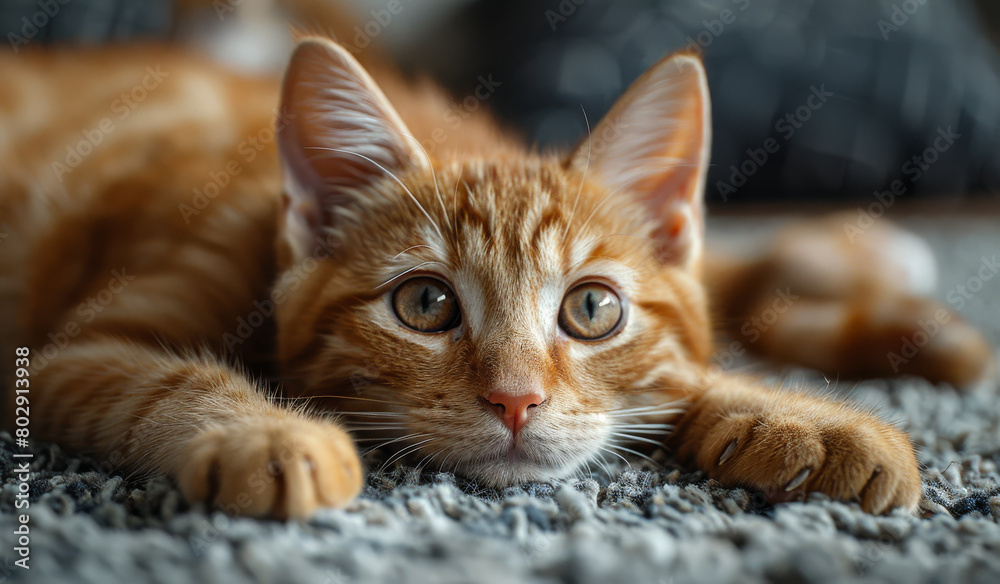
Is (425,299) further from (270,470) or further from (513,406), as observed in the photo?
(270,470)

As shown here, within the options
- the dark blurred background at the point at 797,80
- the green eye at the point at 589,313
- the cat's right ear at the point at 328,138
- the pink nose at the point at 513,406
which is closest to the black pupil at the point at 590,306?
the green eye at the point at 589,313

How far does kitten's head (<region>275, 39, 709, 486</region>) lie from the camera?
0.84 m

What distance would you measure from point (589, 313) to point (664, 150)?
0.36 metres

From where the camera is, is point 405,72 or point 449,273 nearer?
point 449,273

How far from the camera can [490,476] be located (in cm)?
83

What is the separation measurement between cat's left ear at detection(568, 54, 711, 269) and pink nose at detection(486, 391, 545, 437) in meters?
0.47

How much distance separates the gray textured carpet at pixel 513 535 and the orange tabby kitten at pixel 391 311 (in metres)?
0.04

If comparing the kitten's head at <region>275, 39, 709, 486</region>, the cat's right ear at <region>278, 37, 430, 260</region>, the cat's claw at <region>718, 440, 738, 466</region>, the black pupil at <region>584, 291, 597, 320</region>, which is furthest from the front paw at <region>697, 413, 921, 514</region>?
the cat's right ear at <region>278, 37, 430, 260</region>

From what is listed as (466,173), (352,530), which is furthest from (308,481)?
(466,173)

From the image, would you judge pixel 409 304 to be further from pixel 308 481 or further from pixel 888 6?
pixel 888 6

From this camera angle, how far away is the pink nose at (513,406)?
792 millimetres

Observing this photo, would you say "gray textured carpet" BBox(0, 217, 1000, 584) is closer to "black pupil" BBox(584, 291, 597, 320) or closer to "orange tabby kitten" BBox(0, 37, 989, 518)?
"orange tabby kitten" BBox(0, 37, 989, 518)

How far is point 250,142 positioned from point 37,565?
104 cm

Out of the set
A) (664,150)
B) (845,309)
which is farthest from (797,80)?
(664,150)
